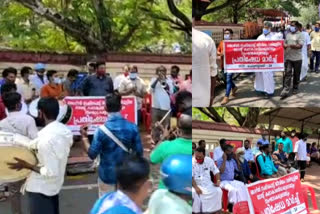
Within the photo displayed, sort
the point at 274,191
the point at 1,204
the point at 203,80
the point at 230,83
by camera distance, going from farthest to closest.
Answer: the point at 1,204
the point at 274,191
the point at 230,83
the point at 203,80

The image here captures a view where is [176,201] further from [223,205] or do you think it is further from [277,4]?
[223,205]

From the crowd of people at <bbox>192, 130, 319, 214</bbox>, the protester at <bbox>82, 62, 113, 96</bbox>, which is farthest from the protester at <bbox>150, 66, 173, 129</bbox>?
the crowd of people at <bbox>192, 130, 319, 214</bbox>

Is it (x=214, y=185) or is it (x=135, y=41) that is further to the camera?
(x=135, y=41)

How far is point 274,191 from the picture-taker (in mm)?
3189

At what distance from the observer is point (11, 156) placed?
276cm

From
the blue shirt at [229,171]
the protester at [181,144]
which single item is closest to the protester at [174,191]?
the protester at [181,144]

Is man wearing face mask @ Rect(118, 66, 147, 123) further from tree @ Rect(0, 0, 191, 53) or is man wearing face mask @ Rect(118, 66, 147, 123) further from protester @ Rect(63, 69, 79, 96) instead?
tree @ Rect(0, 0, 191, 53)

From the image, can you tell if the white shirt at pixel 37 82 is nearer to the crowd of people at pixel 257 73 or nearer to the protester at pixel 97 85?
the protester at pixel 97 85

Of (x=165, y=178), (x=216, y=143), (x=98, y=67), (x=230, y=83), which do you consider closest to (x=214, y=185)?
(x=216, y=143)

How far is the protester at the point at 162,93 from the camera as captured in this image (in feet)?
19.9

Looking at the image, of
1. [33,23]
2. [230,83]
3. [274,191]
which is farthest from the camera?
[33,23]

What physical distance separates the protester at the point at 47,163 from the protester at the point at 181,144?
582 millimetres

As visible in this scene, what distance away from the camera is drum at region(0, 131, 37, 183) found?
2.74 meters

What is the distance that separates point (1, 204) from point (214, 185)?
76.6 inches
